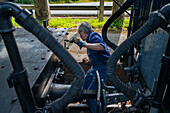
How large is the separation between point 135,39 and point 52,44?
25.0 inches

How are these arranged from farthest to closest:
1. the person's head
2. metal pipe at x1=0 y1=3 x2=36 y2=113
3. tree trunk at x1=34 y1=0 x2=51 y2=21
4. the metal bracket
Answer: tree trunk at x1=34 y1=0 x2=51 y2=21, the person's head, the metal bracket, metal pipe at x1=0 y1=3 x2=36 y2=113

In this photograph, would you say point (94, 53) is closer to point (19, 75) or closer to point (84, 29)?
point (84, 29)

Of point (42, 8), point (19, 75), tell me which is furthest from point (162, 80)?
point (42, 8)

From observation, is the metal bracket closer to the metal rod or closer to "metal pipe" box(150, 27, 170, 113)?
the metal rod

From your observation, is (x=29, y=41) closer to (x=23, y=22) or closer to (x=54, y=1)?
(x=23, y=22)

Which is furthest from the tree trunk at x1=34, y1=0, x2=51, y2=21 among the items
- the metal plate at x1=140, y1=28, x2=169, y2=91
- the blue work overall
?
the metal plate at x1=140, y1=28, x2=169, y2=91

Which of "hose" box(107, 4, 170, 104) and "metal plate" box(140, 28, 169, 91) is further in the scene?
"metal plate" box(140, 28, 169, 91)

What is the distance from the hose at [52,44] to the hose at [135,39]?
0.29 m

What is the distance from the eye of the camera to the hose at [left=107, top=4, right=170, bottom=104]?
3.51 ft

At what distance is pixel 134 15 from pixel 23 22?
82.6 inches

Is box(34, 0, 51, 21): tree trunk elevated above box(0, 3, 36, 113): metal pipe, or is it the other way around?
box(34, 0, 51, 21): tree trunk

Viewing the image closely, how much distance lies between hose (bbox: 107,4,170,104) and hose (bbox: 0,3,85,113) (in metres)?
0.29

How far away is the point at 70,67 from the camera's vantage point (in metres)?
1.13

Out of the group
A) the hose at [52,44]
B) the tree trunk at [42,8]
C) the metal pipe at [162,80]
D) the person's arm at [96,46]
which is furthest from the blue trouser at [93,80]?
the tree trunk at [42,8]
